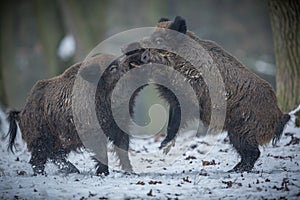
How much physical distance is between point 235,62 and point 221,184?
2.05 meters

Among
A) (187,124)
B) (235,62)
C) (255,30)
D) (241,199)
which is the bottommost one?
(241,199)

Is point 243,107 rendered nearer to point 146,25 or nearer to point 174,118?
point 174,118

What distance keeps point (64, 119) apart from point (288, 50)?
188 inches

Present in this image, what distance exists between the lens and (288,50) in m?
9.98

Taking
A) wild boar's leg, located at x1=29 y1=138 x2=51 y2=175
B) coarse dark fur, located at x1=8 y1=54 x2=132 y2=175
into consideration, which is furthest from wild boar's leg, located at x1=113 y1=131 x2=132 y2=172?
wild boar's leg, located at x1=29 y1=138 x2=51 y2=175

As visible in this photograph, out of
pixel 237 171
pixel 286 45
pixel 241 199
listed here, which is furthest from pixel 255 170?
pixel 286 45

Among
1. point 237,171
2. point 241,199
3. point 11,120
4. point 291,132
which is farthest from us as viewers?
point 291,132

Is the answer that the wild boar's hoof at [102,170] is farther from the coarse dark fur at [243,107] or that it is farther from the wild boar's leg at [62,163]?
the coarse dark fur at [243,107]

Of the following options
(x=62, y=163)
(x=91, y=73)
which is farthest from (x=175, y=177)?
(x=91, y=73)

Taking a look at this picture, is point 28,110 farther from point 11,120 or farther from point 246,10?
point 246,10

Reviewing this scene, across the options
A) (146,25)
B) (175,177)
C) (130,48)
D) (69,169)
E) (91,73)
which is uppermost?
(146,25)

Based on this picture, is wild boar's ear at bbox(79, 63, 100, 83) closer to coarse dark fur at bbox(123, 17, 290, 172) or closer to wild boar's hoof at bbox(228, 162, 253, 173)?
coarse dark fur at bbox(123, 17, 290, 172)

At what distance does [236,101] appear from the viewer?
298 inches

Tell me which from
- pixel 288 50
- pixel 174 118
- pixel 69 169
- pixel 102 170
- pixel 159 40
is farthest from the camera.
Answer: pixel 288 50
